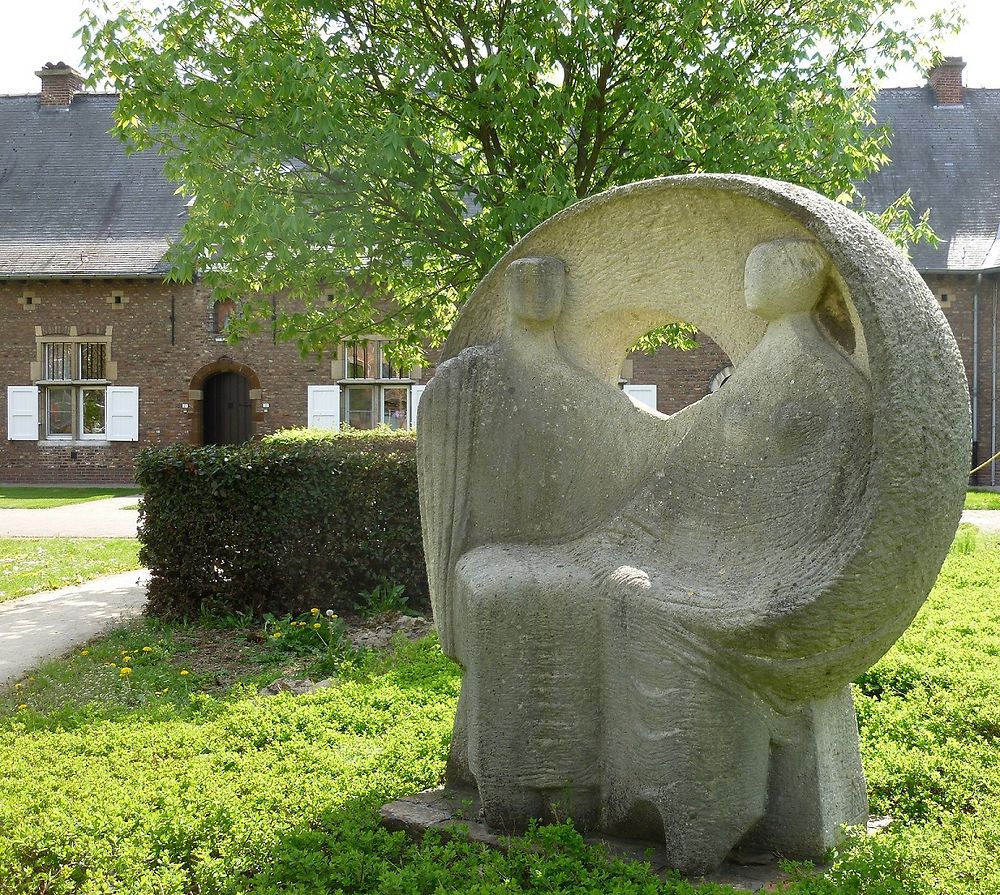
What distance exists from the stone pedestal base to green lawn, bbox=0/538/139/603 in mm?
6572

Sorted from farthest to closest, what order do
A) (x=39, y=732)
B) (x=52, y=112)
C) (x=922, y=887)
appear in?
(x=52, y=112), (x=39, y=732), (x=922, y=887)

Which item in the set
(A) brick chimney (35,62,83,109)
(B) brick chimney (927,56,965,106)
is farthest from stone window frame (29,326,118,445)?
(B) brick chimney (927,56,965,106)

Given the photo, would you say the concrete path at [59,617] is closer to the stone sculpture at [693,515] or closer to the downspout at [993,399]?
the stone sculpture at [693,515]

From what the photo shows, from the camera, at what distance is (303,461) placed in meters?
7.47

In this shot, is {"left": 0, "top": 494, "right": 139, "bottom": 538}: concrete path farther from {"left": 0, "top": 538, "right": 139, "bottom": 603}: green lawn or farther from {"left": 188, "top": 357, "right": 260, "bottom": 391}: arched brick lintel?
{"left": 188, "top": 357, "right": 260, "bottom": 391}: arched brick lintel

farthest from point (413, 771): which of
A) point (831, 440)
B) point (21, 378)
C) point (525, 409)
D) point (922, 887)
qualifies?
point (21, 378)

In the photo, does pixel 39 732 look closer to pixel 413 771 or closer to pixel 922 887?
pixel 413 771

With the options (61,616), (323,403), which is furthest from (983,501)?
(61,616)

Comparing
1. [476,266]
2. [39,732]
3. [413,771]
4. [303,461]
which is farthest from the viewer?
[476,266]

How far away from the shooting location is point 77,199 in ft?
74.0

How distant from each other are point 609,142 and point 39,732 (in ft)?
20.8

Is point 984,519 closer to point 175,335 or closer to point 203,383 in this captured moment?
point 203,383

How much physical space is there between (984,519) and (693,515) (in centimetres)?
1228

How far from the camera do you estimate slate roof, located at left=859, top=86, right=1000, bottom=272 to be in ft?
65.3
